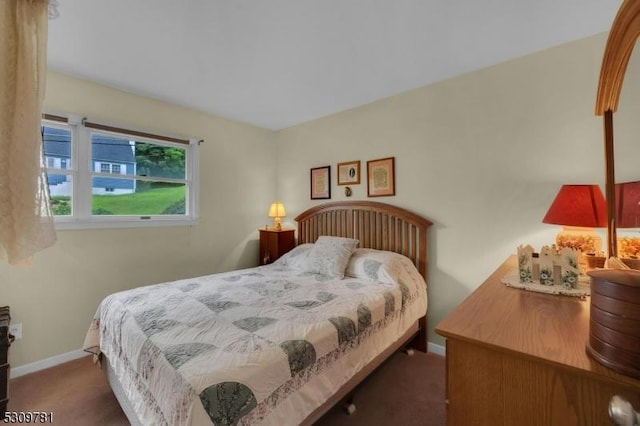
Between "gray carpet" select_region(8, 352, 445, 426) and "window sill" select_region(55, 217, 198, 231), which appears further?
"window sill" select_region(55, 217, 198, 231)

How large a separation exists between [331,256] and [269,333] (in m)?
1.29

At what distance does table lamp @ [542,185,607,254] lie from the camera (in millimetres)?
1562

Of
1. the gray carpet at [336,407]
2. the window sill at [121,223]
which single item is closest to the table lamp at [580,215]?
the gray carpet at [336,407]

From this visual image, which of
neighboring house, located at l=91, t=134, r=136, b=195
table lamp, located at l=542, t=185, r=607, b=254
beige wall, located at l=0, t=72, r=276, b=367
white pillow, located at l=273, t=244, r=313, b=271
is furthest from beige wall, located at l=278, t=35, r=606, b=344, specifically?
neighboring house, located at l=91, t=134, r=136, b=195

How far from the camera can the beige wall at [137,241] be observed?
2.27 m

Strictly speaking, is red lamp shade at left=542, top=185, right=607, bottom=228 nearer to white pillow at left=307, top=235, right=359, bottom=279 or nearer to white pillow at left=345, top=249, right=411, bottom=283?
white pillow at left=345, top=249, right=411, bottom=283

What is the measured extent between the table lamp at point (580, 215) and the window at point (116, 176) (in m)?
3.26

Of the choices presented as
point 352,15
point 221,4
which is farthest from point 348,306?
point 221,4

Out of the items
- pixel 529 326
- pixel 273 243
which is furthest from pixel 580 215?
pixel 273 243

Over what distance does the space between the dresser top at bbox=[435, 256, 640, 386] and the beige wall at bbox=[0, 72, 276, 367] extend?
2.91m

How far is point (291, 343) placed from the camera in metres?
1.33

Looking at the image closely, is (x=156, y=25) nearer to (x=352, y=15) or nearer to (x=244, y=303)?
(x=352, y=15)

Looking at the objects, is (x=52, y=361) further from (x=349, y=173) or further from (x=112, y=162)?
(x=349, y=173)

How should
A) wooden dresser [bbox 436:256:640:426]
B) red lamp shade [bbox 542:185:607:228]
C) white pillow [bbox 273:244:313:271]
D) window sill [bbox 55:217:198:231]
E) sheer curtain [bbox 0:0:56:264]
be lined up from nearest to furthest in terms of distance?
wooden dresser [bbox 436:256:640:426], sheer curtain [bbox 0:0:56:264], red lamp shade [bbox 542:185:607:228], window sill [bbox 55:217:198:231], white pillow [bbox 273:244:313:271]
